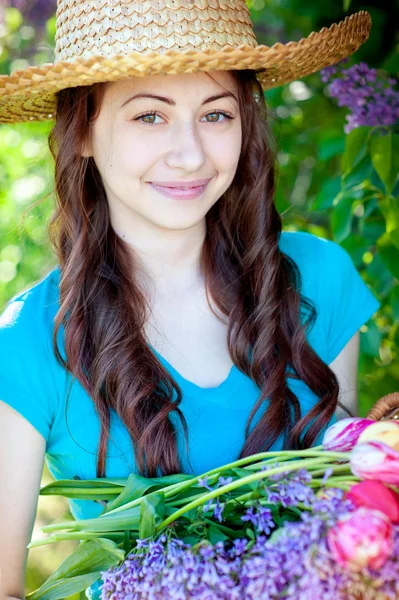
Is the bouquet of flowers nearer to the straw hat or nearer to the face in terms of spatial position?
the face

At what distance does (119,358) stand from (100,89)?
522 mm

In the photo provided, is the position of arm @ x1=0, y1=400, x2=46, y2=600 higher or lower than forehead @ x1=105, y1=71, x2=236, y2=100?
lower

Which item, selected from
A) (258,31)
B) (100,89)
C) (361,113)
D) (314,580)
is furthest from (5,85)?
(258,31)

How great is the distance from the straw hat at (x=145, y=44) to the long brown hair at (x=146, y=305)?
13 centimetres

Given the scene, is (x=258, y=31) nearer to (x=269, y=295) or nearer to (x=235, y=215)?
(x=235, y=215)

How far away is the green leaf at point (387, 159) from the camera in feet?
6.11

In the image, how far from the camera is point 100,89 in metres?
1.60

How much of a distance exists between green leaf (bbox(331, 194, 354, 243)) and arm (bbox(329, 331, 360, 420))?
253 millimetres

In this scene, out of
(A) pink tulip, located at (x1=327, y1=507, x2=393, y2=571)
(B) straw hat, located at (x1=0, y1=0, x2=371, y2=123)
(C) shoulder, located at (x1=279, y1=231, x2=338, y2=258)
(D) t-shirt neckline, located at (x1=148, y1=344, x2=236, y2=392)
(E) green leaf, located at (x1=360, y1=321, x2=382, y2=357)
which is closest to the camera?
(A) pink tulip, located at (x1=327, y1=507, x2=393, y2=571)

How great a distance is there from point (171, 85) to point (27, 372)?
608 millimetres

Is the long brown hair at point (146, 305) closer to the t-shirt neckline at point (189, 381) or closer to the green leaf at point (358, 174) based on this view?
the t-shirt neckline at point (189, 381)

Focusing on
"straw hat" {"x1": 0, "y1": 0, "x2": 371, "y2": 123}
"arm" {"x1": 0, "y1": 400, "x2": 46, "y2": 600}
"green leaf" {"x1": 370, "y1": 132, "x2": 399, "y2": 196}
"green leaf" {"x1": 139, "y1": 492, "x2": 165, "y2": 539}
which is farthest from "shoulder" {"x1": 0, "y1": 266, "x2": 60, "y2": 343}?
"green leaf" {"x1": 370, "y1": 132, "x2": 399, "y2": 196}

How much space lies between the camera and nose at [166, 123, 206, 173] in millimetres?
1537

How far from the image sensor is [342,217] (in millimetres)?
2049
